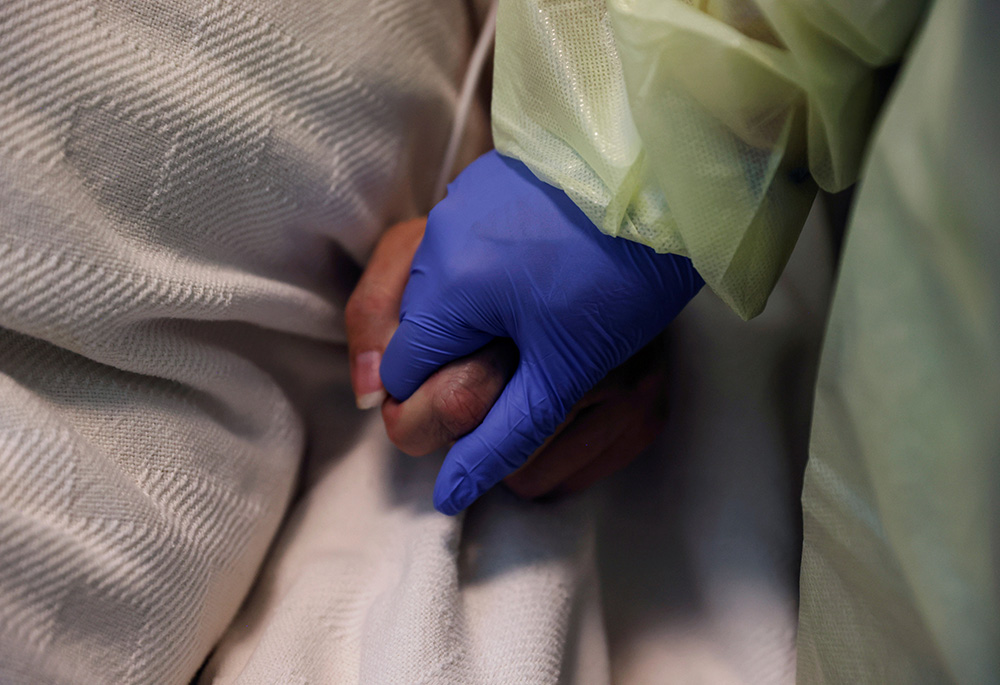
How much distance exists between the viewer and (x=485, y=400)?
480 mm

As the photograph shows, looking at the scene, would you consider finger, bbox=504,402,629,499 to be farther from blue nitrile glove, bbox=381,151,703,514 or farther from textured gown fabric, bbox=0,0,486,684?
textured gown fabric, bbox=0,0,486,684

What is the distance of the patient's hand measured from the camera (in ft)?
1.58

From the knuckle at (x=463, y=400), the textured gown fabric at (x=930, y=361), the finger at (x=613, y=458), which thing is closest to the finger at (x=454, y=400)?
the knuckle at (x=463, y=400)

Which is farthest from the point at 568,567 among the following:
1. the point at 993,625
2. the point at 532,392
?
the point at 993,625

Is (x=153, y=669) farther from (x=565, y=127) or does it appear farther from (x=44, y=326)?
(x=565, y=127)

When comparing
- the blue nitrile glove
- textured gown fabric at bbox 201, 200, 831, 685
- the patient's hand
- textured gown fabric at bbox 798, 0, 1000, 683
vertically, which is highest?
textured gown fabric at bbox 798, 0, 1000, 683

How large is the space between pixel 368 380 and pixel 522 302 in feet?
0.54

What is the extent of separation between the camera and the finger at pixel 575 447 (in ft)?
1.68

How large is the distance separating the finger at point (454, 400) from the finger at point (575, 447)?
0.24 ft

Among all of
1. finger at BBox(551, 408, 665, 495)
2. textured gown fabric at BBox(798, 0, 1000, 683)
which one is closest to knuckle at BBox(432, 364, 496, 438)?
finger at BBox(551, 408, 665, 495)

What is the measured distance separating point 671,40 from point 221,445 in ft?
1.38

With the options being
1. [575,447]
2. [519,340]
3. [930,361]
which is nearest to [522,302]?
[519,340]

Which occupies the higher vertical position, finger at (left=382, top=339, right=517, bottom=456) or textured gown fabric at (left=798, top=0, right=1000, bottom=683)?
textured gown fabric at (left=798, top=0, right=1000, bottom=683)

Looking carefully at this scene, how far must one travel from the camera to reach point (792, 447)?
565 mm
